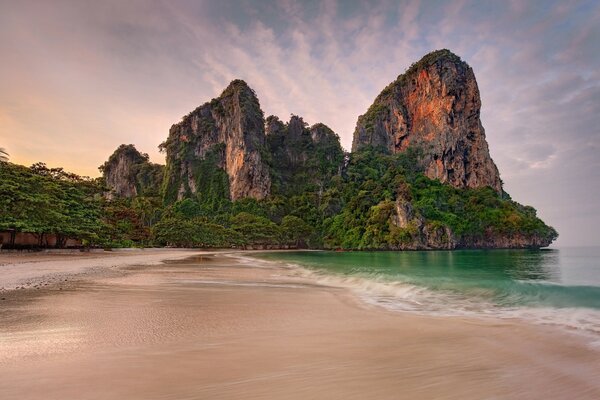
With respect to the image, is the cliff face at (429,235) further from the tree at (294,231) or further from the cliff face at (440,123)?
the cliff face at (440,123)

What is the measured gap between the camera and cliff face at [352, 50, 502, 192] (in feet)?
424

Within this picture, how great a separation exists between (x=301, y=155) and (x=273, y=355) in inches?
5640

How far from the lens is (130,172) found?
497ft

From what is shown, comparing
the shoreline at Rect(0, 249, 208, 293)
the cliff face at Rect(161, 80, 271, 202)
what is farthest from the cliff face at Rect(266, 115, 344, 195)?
the shoreline at Rect(0, 249, 208, 293)

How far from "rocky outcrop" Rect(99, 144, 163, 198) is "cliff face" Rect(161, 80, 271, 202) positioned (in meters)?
14.5

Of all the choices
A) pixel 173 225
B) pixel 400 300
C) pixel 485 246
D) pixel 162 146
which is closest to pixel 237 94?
pixel 162 146

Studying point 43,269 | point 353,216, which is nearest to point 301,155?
point 353,216

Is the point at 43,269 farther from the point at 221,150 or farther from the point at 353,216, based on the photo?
the point at 221,150

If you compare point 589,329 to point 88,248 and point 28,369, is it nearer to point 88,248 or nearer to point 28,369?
point 28,369

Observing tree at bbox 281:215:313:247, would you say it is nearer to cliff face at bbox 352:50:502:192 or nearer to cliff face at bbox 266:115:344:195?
cliff face at bbox 266:115:344:195

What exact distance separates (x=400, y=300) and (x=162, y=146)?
519 feet

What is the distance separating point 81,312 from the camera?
6691 millimetres

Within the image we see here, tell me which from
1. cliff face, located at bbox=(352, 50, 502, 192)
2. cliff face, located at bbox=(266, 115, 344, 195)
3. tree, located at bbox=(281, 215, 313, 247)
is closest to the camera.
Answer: tree, located at bbox=(281, 215, 313, 247)

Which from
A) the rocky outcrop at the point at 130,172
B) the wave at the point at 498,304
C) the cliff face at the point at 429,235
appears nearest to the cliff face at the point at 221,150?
the rocky outcrop at the point at 130,172
